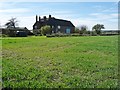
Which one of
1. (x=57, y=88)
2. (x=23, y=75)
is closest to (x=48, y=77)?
(x=23, y=75)

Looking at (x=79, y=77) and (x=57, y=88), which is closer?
(x=57, y=88)

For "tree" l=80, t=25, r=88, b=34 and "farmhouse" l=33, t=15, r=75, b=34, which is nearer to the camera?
"tree" l=80, t=25, r=88, b=34

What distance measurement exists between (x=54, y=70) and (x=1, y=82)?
2.80 metres

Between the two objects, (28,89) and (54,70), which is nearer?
(28,89)

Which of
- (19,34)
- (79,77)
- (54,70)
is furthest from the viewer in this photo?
(19,34)

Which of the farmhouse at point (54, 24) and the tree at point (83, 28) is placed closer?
the tree at point (83, 28)

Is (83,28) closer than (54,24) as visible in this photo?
Yes

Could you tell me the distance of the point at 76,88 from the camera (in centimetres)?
678

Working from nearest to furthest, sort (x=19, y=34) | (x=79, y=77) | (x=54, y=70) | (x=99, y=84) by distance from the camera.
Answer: (x=99, y=84), (x=79, y=77), (x=54, y=70), (x=19, y=34)

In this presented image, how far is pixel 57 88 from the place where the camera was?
682 cm

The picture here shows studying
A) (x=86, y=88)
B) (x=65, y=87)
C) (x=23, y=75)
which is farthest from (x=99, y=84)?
(x=23, y=75)

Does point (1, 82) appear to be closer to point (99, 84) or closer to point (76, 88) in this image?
point (76, 88)

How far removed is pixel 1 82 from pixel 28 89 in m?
1.11

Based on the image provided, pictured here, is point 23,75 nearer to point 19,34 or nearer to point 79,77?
point 79,77
